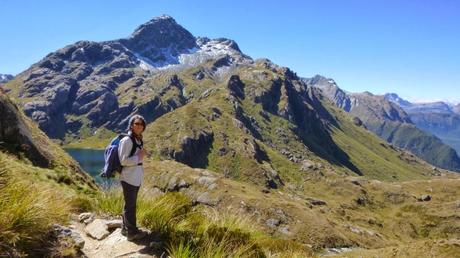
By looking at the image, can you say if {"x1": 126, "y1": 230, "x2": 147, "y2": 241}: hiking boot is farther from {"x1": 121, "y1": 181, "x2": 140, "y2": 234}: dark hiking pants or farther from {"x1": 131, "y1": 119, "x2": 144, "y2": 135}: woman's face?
{"x1": 131, "y1": 119, "x2": 144, "y2": 135}: woman's face

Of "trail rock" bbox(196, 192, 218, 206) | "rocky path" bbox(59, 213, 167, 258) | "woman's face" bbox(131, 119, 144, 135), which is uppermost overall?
"woman's face" bbox(131, 119, 144, 135)

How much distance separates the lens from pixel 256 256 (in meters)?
13.9

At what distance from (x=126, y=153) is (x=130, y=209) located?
5.06 feet

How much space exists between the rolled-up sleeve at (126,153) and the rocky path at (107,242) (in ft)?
6.78

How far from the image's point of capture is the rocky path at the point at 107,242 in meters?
11.5

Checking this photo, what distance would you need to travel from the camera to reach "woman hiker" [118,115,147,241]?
475 inches

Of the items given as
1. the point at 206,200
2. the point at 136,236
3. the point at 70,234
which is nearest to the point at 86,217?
the point at 70,234

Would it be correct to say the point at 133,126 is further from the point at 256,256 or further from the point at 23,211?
the point at 256,256

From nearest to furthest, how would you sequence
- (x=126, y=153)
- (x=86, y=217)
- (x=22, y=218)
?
1. (x=22, y=218)
2. (x=126, y=153)
3. (x=86, y=217)

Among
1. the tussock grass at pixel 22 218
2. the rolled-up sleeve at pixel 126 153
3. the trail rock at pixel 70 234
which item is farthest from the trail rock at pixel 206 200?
the tussock grass at pixel 22 218

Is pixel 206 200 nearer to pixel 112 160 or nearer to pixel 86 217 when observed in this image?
pixel 86 217

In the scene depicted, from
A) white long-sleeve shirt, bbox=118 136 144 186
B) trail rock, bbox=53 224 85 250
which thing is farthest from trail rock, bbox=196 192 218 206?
trail rock, bbox=53 224 85 250

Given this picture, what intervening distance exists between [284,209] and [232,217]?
564 ft

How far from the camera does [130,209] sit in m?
12.1
